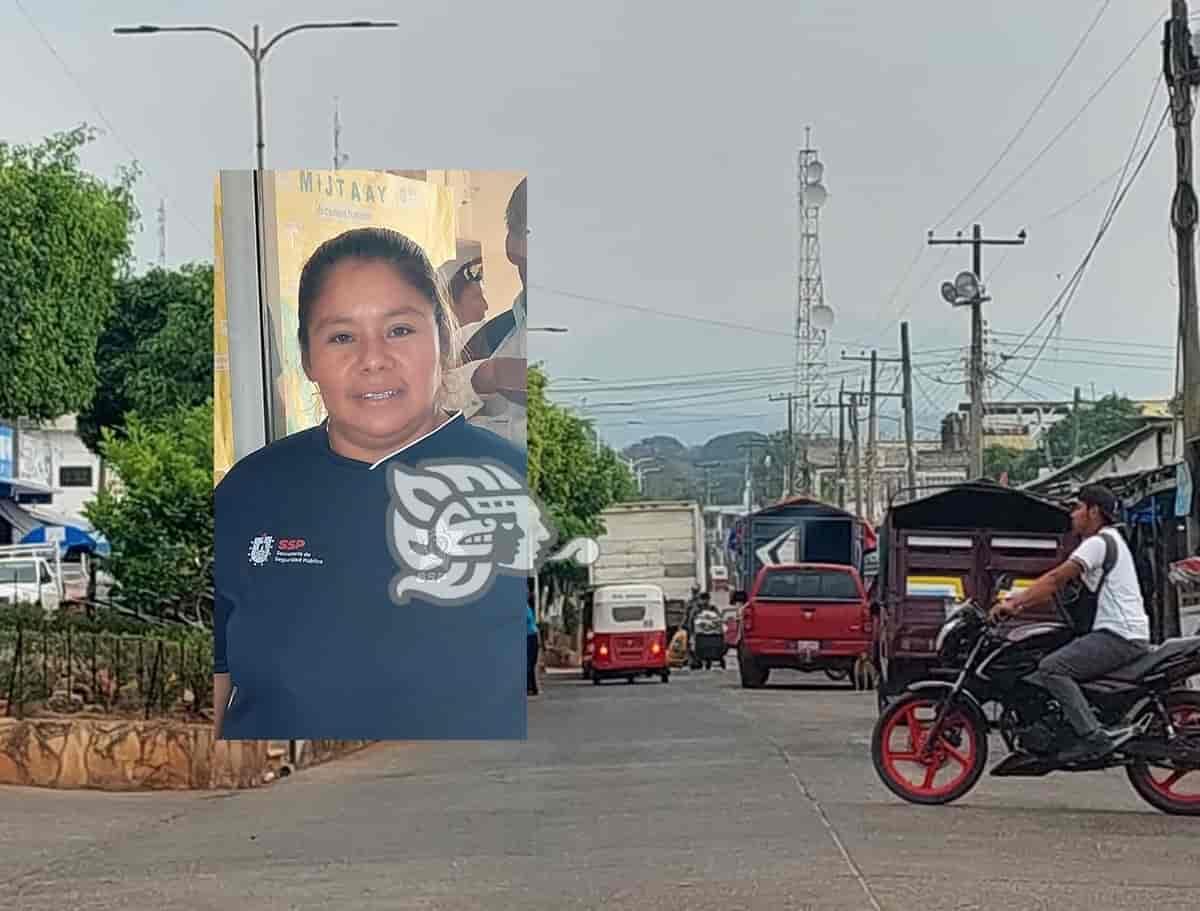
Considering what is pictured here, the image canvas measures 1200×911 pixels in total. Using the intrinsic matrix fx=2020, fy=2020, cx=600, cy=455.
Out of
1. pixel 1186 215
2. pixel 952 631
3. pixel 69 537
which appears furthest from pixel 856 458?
pixel 952 631

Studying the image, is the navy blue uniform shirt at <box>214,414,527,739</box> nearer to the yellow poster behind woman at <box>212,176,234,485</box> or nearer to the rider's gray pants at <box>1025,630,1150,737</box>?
the yellow poster behind woman at <box>212,176,234,485</box>

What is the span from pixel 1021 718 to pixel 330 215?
5063 millimetres

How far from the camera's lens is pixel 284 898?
903 cm

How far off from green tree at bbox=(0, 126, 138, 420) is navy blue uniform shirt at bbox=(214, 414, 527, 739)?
2562 centimetres

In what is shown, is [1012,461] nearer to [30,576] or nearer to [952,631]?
[30,576]

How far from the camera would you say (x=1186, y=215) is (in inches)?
921

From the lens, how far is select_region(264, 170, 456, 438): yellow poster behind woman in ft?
31.7

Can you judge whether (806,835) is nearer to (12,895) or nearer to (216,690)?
(216,690)

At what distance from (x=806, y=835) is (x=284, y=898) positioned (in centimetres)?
295

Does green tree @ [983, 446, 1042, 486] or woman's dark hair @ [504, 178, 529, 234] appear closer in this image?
woman's dark hair @ [504, 178, 529, 234]

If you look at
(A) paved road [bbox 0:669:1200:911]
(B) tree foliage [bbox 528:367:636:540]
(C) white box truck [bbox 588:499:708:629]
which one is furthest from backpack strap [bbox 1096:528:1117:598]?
(C) white box truck [bbox 588:499:708:629]

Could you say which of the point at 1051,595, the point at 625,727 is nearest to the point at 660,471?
the point at 625,727

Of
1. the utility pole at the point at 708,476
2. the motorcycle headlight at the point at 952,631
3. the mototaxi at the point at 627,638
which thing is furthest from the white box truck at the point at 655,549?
the utility pole at the point at 708,476

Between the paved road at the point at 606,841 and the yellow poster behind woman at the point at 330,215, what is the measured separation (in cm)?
232
